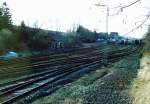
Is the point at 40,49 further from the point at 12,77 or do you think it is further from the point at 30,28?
the point at 12,77

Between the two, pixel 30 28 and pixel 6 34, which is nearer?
pixel 6 34

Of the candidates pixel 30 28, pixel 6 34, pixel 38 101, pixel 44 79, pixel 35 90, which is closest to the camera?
pixel 38 101

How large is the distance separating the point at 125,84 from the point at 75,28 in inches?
3961

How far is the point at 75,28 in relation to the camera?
121688 mm

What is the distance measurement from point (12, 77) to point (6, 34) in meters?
33.4

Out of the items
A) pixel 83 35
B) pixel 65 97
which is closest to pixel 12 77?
pixel 65 97

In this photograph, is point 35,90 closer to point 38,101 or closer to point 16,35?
point 38,101

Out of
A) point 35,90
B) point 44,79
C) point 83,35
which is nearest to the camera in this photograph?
point 35,90

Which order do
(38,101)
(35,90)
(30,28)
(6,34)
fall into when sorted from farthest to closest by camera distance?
(30,28), (6,34), (35,90), (38,101)

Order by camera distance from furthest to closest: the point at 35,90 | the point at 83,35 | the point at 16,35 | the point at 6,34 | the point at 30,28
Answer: the point at 83,35, the point at 30,28, the point at 16,35, the point at 6,34, the point at 35,90

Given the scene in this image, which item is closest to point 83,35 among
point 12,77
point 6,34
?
point 6,34

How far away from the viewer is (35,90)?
20609 millimetres

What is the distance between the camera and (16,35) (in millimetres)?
65375

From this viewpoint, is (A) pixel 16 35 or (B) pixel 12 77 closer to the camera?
(B) pixel 12 77
